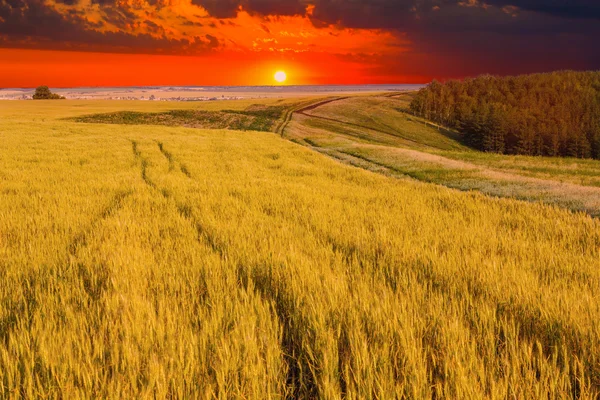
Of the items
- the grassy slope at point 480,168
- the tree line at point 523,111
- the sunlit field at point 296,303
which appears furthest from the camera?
the tree line at point 523,111

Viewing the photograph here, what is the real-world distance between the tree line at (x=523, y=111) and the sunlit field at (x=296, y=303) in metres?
113

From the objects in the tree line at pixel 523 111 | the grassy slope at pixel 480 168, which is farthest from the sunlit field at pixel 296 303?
the tree line at pixel 523 111

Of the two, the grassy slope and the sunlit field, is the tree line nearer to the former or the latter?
the grassy slope

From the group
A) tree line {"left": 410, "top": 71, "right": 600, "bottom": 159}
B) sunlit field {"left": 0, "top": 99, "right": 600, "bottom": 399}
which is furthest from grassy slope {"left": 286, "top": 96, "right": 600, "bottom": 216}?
tree line {"left": 410, "top": 71, "right": 600, "bottom": 159}

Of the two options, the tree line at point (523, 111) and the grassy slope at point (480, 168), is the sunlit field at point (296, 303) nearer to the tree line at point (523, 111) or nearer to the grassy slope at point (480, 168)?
the grassy slope at point (480, 168)

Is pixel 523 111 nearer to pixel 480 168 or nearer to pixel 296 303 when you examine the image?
pixel 480 168

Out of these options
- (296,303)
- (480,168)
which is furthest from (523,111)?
(296,303)

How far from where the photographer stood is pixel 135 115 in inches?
2842

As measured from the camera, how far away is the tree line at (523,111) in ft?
362

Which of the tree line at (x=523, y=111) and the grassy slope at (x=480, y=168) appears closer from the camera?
the grassy slope at (x=480, y=168)

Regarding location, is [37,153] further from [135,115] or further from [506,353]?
[135,115]

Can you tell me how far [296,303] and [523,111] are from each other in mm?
152630

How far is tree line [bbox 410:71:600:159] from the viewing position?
110250mm

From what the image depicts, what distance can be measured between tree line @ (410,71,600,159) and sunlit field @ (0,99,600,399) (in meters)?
113
